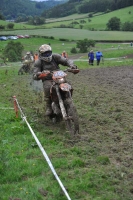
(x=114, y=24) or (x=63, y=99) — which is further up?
(x=114, y=24)

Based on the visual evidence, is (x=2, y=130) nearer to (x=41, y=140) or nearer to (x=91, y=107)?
(x=41, y=140)

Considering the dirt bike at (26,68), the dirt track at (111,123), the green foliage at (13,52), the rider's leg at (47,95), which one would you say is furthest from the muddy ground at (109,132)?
the green foliage at (13,52)

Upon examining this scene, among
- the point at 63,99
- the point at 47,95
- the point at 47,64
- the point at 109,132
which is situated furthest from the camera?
the point at 47,64

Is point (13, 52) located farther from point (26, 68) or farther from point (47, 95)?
point (47, 95)

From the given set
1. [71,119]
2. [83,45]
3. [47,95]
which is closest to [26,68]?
[47,95]

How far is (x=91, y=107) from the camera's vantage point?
1222cm

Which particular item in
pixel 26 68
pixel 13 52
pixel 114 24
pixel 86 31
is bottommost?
pixel 13 52

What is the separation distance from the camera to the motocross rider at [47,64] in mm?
9953

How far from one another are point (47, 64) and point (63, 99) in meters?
1.53

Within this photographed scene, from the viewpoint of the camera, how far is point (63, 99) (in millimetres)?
9336

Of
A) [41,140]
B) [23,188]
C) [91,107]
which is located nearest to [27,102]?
[91,107]

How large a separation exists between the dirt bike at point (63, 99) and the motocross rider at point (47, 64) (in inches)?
16.4

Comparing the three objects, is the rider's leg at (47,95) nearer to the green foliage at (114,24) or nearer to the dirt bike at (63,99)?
the dirt bike at (63,99)

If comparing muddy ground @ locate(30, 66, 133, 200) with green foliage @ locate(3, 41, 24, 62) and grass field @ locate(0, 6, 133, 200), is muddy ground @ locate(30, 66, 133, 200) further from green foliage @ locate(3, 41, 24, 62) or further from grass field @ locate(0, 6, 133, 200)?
green foliage @ locate(3, 41, 24, 62)
